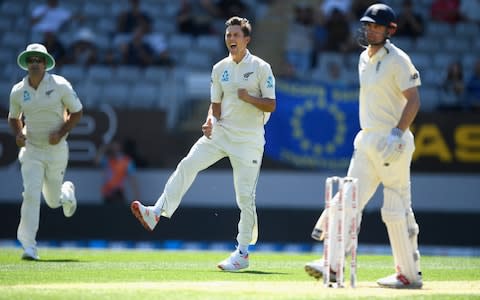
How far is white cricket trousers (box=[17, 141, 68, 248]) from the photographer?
11.6 m

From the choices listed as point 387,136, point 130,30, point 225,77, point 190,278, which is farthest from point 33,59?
point 130,30

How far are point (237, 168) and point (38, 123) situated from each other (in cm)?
250

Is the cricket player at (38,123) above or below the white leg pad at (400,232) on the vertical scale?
above

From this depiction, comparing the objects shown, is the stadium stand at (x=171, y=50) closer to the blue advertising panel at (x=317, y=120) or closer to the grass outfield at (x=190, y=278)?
the blue advertising panel at (x=317, y=120)

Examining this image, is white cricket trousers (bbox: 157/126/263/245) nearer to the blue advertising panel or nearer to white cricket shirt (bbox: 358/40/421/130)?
white cricket shirt (bbox: 358/40/421/130)

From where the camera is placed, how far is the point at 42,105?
464 inches

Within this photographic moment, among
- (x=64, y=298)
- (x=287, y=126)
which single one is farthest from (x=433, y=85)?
(x=64, y=298)

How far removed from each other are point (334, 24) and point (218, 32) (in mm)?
2064

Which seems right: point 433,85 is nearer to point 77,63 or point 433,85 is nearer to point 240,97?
point 77,63

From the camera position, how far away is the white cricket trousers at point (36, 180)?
11625 millimetres

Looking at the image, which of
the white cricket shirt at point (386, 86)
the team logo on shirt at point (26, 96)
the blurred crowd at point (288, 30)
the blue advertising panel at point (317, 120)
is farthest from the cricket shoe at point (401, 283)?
the blurred crowd at point (288, 30)

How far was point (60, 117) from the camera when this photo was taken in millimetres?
11883

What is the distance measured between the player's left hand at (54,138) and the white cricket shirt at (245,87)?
208cm

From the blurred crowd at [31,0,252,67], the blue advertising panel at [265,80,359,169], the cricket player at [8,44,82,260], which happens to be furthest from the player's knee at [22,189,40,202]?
the blurred crowd at [31,0,252,67]
